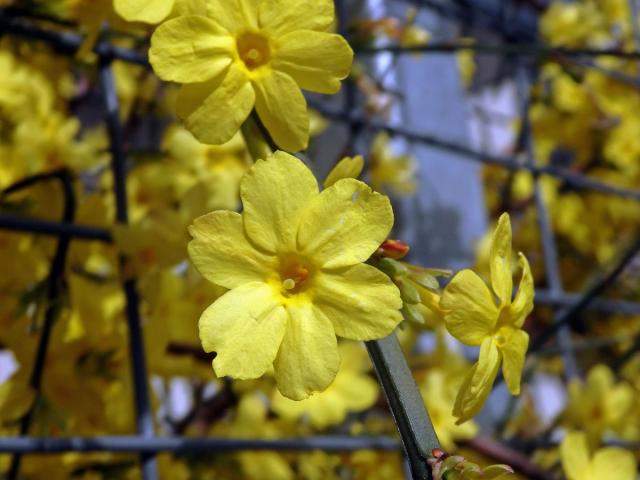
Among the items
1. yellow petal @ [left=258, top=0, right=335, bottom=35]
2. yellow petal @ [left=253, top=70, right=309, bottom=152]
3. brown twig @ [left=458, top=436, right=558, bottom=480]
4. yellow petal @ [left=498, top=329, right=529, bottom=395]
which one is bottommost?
brown twig @ [left=458, top=436, right=558, bottom=480]

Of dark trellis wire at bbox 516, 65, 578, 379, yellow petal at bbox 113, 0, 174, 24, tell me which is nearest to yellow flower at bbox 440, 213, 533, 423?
yellow petal at bbox 113, 0, 174, 24

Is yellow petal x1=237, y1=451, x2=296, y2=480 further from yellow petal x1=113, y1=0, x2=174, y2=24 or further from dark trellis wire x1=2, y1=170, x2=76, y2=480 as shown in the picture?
yellow petal x1=113, y1=0, x2=174, y2=24

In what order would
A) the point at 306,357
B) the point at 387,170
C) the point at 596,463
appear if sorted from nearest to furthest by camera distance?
1. the point at 306,357
2. the point at 596,463
3. the point at 387,170

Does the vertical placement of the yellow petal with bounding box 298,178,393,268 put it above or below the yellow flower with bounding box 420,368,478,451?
above

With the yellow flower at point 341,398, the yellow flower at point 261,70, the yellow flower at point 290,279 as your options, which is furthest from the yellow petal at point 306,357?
the yellow flower at point 341,398

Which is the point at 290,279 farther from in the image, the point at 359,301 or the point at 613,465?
the point at 613,465

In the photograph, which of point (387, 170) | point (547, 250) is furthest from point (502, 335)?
point (547, 250)

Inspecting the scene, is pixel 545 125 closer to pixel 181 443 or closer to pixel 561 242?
pixel 561 242

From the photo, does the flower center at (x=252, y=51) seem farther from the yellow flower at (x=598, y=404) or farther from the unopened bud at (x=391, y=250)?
the yellow flower at (x=598, y=404)
